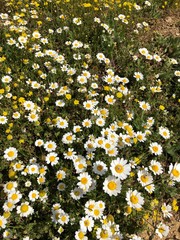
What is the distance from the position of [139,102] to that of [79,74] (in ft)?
3.50

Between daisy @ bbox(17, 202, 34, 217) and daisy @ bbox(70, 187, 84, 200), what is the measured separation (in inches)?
19.4

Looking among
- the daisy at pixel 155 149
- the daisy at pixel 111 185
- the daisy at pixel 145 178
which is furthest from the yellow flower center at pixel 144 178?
the daisy at pixel 155 149

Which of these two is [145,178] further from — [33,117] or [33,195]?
[33,117]

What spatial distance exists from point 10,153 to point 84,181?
3.59ft

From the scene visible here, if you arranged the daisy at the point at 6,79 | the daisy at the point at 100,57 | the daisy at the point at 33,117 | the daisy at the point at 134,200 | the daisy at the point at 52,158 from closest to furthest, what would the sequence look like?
the daisy at the point at 134,200, the daisy at the point at 52,158, the daisy at the point at 33,117, the daisy at the point at 6,79, the daisy at the point at 100,57

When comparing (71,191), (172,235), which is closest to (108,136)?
(71,191)

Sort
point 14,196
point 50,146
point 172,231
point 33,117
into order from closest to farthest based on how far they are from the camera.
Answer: point 14,196
point 172,231
point 50,146
point 33,117

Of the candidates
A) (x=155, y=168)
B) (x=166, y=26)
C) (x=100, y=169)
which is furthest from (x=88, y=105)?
(x=166, y=26)

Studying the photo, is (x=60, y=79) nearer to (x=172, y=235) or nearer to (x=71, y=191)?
(x=71, y=191)

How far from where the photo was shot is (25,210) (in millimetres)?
3223

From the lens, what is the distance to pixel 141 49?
5.13 m

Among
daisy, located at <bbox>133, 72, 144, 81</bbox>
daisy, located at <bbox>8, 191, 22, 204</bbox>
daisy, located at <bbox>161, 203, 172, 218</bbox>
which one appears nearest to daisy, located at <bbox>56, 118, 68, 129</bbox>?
daisy, located at <bbox>8, 191, 22, 204</bbox>

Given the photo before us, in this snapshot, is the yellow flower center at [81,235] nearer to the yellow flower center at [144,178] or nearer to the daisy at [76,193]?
the daisy at [76,193]

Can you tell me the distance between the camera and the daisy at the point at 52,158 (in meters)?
3.59
